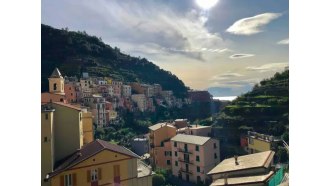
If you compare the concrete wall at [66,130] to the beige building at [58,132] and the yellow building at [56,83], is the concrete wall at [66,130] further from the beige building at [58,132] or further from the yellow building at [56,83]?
the yellow building at [56,83]

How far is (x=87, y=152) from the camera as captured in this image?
2.51 metres

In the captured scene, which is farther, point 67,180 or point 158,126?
point 158,126

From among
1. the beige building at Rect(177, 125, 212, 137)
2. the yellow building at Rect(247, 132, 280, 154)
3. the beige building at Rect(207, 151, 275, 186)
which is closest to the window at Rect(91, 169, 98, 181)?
the beige building at Rect(177, 125, 212, 137)

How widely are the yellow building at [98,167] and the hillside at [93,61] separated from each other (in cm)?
77

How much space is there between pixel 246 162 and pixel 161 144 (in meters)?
0.90

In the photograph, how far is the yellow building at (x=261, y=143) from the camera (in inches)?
114

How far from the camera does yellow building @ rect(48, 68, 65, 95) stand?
2600 mm

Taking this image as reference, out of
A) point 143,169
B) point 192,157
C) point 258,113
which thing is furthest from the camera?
point 258,113

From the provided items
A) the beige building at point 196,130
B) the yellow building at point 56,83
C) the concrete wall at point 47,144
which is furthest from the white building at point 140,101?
the concrete wall at point 47,144

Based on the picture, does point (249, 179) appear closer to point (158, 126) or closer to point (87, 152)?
point (158, 126)

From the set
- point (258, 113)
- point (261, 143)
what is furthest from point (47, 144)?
point (258, 113)
